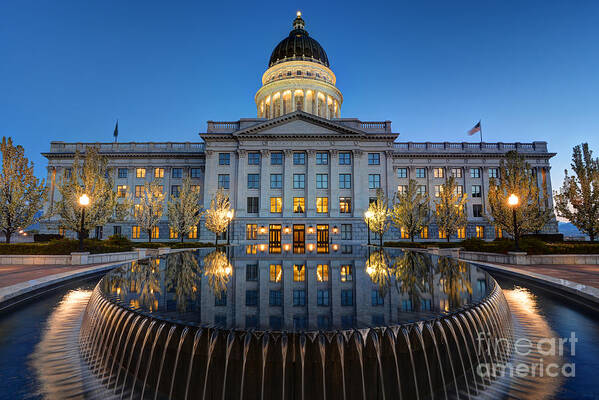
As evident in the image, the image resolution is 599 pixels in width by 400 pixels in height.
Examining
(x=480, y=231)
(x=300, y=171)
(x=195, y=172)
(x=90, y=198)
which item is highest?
(x=195, y=172)

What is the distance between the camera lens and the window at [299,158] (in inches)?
1731

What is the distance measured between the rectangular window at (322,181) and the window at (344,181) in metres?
2.16

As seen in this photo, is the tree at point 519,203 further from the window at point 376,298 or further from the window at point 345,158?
the window at point 376,298

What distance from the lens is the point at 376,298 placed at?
696 cm

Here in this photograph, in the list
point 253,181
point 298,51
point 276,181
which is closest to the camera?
point 276,181

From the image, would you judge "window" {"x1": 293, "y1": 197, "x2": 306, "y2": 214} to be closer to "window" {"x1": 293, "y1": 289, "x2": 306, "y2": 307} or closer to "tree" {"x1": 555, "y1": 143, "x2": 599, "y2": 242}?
"tree" {"x1": 555, "y1": 143, "x2": 599, "y2": 242}

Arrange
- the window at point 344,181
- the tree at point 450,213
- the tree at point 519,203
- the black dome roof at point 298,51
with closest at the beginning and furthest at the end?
the tree at point 519,203, the tree at point 450,213, the window at point 344,181, the black dome roof at point 298,51

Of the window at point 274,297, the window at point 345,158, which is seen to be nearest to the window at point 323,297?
the window at point 274,297

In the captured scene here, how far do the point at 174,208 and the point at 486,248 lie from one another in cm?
3291

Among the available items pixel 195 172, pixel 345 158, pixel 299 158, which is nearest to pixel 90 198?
pixel 195 172

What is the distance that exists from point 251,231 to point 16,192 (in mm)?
25195

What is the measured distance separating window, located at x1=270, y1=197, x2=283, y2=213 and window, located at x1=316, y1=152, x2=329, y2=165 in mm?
8405

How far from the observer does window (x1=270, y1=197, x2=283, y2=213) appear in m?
42.7

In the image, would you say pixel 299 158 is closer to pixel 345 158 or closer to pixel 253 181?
pixel 345 158
